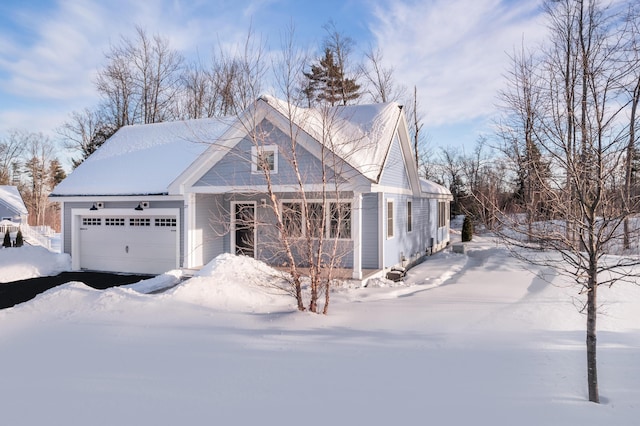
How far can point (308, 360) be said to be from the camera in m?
4.60

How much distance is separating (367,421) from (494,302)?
514cm

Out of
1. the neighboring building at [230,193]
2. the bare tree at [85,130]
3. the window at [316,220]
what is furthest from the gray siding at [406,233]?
the bare tree at [85,130]

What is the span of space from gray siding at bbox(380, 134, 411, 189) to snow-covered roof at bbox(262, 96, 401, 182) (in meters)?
0.72

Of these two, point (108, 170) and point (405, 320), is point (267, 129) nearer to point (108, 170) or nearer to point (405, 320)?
point (405, 320)

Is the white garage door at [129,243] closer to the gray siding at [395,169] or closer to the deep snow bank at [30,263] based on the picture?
the deep snow bank at [30,263]

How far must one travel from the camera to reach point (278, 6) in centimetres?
808

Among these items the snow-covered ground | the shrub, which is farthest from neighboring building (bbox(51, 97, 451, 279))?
the shrub

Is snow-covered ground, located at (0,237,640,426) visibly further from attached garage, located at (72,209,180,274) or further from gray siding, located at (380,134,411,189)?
attached garage, located at (72,209,180,274)

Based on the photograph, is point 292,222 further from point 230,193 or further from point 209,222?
point 209,222

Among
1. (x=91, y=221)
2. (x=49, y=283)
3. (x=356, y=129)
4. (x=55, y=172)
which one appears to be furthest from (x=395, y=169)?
(x=55, y=172)

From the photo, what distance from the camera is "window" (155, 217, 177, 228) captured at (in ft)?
42.4

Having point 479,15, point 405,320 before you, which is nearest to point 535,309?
point 405,320

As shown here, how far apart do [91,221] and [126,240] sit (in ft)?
5.96

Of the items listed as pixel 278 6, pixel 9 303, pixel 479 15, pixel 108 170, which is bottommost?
pixel 9 303
